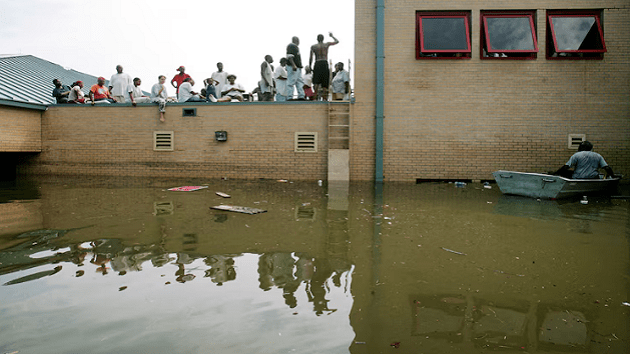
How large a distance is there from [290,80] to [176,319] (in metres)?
11.4

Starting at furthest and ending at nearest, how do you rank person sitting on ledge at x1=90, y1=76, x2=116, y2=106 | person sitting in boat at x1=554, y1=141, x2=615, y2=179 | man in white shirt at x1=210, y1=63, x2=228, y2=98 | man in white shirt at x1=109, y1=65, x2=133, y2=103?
man in white shirt at x1=109, y1=65, x2=133, y2=103 → man in white shirt at x1=210, y1=63, x2=228, y2=98 → person sitting on ledge at x1=90, y1=76, x2=116, y2=106 → person sitting in boat at x1=554, y1=141, x2=615, y2=179

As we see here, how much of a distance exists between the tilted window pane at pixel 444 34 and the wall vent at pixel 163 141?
820 cm

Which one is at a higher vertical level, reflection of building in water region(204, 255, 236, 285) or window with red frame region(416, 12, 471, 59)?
window with red frame region(416, 12, 471, 59)

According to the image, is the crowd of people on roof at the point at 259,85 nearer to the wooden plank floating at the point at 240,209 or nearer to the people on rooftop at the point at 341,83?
the people on rooftop at the point at 341,83

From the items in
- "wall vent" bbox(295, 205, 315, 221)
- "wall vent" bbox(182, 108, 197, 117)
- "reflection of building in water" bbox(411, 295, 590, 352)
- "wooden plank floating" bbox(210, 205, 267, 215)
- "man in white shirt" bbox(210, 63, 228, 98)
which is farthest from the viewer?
"man in white shirt" bbox(210, 63, 228, 98)

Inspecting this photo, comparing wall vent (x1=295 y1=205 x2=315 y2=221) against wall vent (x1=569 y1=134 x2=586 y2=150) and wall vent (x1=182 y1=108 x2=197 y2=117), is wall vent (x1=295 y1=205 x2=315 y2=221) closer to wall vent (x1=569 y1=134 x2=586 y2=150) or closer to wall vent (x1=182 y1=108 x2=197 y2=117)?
wall vent (x1=182 y1=108 x2=197 y2=117)

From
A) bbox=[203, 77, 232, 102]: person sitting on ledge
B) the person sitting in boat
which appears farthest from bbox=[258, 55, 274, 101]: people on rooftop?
the person sitting in boat

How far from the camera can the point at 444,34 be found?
12.7 meters

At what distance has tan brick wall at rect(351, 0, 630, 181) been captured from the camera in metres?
12.3

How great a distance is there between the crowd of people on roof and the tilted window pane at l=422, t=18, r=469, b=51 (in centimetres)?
265

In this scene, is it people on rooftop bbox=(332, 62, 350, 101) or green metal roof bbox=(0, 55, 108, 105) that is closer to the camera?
people on rooftop bbox=(332, 62, 350, 101)

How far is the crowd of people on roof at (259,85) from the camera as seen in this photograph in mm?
13289

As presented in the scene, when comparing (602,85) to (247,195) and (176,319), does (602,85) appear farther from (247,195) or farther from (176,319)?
(176,319)

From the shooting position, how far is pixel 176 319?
2.73m
